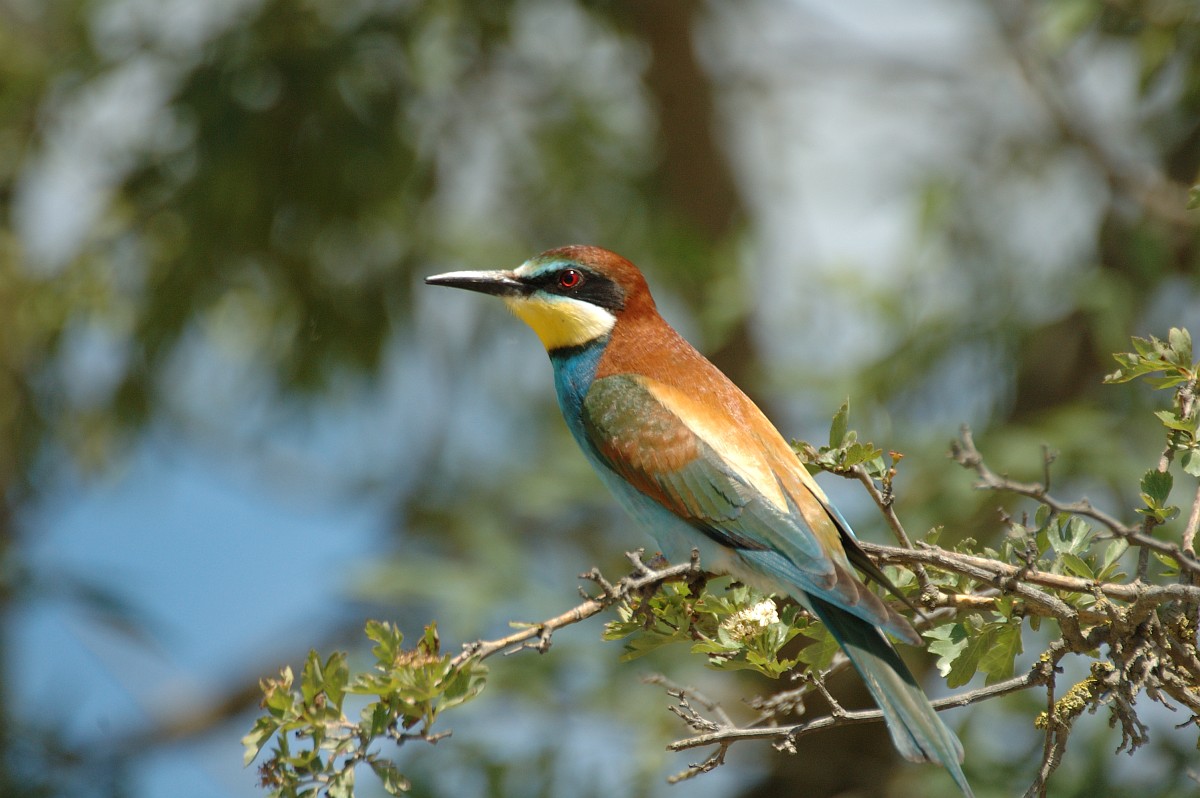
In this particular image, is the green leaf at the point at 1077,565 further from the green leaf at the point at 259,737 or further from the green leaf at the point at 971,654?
the green leaf at the point at 259,737

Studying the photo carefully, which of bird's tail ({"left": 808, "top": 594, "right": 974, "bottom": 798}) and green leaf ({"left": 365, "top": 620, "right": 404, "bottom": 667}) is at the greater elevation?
green leaf ({"left": 365, "top": 620, "right": 404, "bottom": 667})

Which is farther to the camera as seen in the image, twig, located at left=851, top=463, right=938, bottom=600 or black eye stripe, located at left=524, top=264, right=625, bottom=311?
black eye stripe, located at left=524, top=264, right=625, bottom=311

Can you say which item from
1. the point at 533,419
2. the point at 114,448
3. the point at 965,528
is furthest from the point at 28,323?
the point at 965,528

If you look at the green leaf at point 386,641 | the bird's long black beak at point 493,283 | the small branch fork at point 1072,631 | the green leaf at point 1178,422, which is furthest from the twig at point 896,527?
the bird's long black beak at point 493,283

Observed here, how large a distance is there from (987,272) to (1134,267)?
47 cm

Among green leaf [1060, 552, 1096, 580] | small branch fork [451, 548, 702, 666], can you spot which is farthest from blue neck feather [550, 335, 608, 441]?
green leaf [1060, 552, 1096, 580]

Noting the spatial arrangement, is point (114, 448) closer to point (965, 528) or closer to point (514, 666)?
point (514, 666)

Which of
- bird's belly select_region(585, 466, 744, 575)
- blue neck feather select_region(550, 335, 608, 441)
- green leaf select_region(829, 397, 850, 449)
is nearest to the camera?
green leaf select_region(829, 397, 850, 449)

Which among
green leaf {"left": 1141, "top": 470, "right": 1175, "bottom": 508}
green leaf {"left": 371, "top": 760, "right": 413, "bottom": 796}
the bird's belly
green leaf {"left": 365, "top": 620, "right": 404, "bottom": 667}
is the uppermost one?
the bird's belly

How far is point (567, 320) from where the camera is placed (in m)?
2.76

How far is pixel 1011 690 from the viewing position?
1.69 meters

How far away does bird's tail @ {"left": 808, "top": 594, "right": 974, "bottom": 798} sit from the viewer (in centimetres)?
182

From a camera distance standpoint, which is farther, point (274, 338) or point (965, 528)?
point (274, 338)

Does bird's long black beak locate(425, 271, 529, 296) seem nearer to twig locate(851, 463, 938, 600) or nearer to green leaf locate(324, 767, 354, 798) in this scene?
twig locate(851, 463, 938, 600)
